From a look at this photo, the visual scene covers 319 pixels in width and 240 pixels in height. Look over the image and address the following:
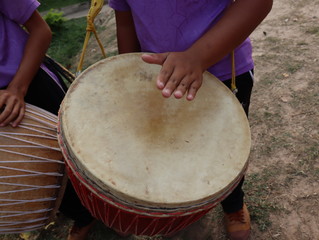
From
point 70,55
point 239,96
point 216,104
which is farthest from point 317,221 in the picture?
point 70,55

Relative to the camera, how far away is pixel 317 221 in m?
1.67

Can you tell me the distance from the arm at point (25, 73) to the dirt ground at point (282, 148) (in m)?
0.91

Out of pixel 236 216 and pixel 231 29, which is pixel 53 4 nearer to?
pixel 236 216

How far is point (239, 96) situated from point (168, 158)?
55 cm

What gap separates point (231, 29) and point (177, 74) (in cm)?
26

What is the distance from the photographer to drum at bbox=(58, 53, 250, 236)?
36.5 inches

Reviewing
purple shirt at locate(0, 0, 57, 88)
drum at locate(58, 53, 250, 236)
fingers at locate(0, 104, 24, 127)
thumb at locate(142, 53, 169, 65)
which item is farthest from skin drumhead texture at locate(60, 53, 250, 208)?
purple shirt at locate(0, 0, 57, 88)

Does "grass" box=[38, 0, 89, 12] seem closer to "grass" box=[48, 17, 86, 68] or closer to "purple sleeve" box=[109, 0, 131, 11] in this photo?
"grass" box=[48, 17, 86, 68]

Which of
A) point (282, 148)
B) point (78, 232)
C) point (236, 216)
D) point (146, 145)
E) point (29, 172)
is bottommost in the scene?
point (282, 148)

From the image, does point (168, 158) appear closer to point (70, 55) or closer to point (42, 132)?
point (42, 132)

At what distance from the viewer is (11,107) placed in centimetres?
128

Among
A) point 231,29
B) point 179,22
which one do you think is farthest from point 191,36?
point 231,29

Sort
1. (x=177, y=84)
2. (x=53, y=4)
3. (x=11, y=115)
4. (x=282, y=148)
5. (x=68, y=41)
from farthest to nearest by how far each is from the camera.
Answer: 1. (x=53, y=4)
2. (x=68, y=41)
3. (x=282, y=148)
4. (x=11, y=115)
5. (x=177, y=84)

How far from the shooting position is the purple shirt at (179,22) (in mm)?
1134
